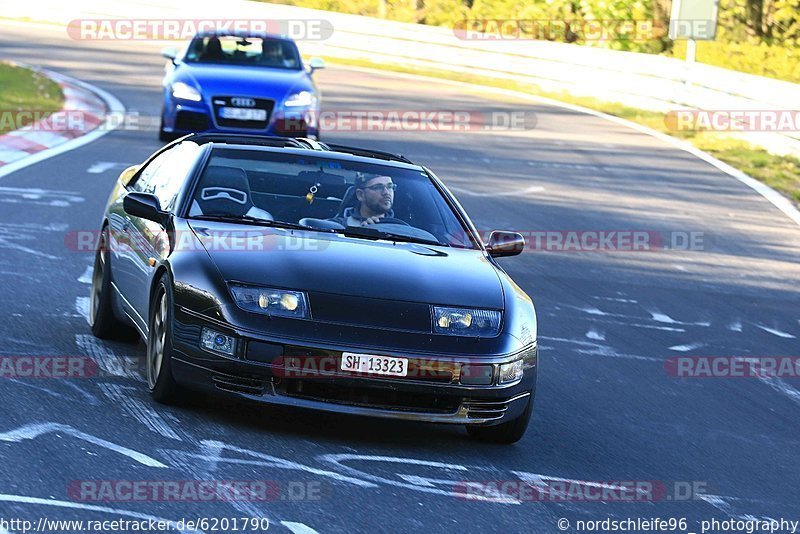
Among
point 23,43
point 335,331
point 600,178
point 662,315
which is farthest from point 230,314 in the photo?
point 23,43

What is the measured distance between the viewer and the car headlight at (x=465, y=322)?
23.0 feet

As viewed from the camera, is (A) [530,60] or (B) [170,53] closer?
(B) [170,53]

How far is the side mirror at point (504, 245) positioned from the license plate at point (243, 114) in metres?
10.8

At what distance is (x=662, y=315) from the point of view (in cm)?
1162

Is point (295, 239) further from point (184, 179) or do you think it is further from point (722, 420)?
point (722, 420)

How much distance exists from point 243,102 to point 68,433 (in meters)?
12.7

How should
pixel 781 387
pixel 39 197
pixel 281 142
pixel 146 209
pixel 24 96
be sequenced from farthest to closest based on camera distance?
pixel 24 96 → pixel 39 197 → pixel 781 387 → pixel 281 142 → pixel 146 209

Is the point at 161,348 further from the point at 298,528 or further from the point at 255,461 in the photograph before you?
the point at 298,528

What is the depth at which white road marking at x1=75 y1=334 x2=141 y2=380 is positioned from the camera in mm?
7961

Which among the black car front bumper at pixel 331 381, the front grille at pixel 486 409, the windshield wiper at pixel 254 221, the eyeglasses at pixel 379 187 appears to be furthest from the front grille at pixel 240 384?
the eyeglasses at pixel 379 187

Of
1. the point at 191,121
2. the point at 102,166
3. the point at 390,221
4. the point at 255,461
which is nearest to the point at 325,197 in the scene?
the point at 390,221

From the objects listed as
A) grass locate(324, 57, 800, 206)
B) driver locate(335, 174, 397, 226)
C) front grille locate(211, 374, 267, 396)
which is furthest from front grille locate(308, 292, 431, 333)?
grass locate(324, 57, 800, 206)

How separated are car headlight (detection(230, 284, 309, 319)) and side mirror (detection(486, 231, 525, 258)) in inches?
67.5

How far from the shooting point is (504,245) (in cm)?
838
